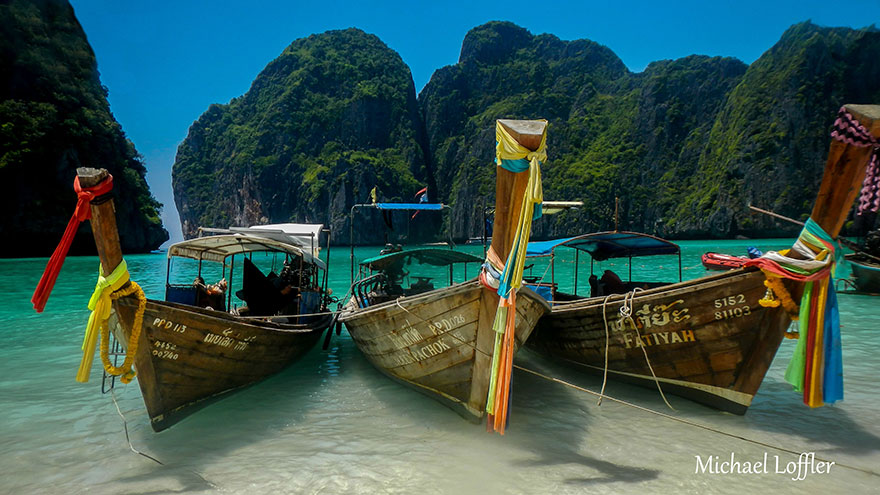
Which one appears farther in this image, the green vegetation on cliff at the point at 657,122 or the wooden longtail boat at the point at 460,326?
the green vegetation on cliff at the point at 657,122

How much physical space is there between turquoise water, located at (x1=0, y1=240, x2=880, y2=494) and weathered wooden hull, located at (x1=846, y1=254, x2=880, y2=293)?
10.8 meters

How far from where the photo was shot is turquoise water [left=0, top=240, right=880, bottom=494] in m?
4.04

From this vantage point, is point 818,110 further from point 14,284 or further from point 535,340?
point 14,284

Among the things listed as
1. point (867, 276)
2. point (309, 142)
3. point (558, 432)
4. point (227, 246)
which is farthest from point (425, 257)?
point (309, 142)

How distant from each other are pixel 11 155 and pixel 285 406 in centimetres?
4498

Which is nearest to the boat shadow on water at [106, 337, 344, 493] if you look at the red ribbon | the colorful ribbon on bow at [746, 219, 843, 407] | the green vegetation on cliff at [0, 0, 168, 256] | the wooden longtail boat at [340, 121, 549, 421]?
the wooden longtail boat at [340, 121, 549, 421]

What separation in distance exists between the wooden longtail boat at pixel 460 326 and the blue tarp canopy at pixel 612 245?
115 inches

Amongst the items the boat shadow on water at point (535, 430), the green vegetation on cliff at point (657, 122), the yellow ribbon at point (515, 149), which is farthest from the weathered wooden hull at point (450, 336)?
the green vegetation on cliff at point (657, 122)

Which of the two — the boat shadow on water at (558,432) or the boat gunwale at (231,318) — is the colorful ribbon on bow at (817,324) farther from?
the boat gunwale at (231,318)

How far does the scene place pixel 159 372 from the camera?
4719 mm

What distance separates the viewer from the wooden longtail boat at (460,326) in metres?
4.29

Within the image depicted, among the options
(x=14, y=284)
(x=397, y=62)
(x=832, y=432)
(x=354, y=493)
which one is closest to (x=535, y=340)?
(x=832, y=432)

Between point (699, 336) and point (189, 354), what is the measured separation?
5747mm

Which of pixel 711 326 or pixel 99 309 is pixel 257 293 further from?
pixel 711 326
